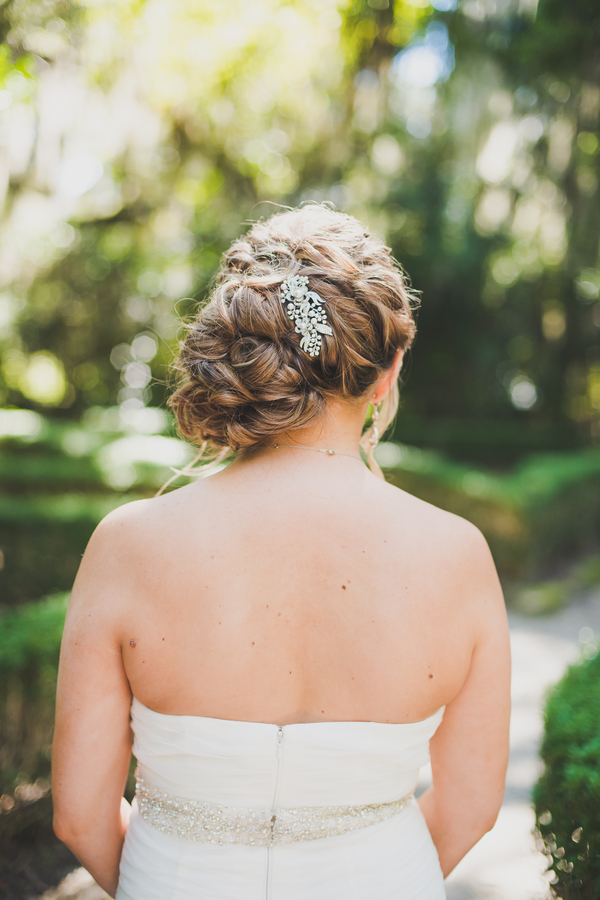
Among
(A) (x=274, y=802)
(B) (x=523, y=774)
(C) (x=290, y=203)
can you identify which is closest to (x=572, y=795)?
(A) (x=274, y=802)

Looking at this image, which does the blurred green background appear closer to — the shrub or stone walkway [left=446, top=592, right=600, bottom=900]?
the shrub

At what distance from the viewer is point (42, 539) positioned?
6734 mm

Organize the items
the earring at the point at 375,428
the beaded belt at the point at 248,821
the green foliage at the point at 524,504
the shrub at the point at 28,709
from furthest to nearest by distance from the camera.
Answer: the green foliage at the point at 524,504 < the shrub at the point at 28,709 < the earring at the point at 375,428 < the beaded belt at the point at 248,821

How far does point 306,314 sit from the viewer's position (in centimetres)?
130

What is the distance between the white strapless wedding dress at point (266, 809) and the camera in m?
1.31

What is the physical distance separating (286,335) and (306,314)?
6cm

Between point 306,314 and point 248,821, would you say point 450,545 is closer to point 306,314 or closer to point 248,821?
point 306,314

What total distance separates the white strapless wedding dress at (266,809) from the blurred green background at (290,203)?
0.89 meters

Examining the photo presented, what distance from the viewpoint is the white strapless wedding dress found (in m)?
1.31

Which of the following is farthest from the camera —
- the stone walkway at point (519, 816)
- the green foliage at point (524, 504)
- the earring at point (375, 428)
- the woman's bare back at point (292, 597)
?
the green foliage at point (524, 504)


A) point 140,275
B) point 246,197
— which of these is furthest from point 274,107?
point 140,275

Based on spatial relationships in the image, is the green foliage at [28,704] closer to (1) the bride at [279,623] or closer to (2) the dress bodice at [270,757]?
(1) the bride at [279,623]

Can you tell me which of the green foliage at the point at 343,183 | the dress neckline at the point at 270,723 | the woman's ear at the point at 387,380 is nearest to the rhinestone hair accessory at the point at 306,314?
→ the woman's ear at the point at 387,380

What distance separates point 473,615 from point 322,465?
1.57 feet
